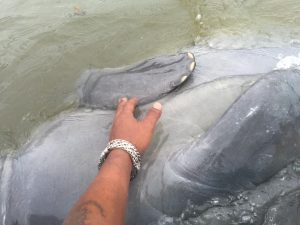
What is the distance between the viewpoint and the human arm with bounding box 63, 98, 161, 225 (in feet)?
7.60

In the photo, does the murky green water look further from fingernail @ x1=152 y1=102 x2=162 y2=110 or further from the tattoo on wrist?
the tattoo on wrist

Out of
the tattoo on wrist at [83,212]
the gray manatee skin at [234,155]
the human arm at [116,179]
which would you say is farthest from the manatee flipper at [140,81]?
the tattoo on wrist at [83,212]

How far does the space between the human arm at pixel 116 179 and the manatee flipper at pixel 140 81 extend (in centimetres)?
19

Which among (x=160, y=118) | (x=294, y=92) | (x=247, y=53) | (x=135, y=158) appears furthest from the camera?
(x=247, y=53)

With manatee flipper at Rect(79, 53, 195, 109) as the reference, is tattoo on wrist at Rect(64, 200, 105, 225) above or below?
above

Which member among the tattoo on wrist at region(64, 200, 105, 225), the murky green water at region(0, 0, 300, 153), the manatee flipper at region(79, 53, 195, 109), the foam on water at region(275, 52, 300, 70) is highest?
the tattoo on wrist at region(64, 200, 105, 225)

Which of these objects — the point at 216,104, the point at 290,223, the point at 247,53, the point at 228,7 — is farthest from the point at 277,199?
the point at 228,7

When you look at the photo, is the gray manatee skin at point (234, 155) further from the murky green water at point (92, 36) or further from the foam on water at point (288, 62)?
the murky green water at point (92, 36)

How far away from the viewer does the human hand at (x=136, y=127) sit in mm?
2900

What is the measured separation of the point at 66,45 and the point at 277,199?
305cm

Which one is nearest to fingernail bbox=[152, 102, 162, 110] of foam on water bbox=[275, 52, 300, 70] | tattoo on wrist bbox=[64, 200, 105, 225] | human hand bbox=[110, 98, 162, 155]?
human hand bbox=[110, 98, 162, 155]

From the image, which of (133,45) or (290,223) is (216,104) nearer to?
(290,223)

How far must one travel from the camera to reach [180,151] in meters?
3.00

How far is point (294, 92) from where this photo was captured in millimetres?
3027
